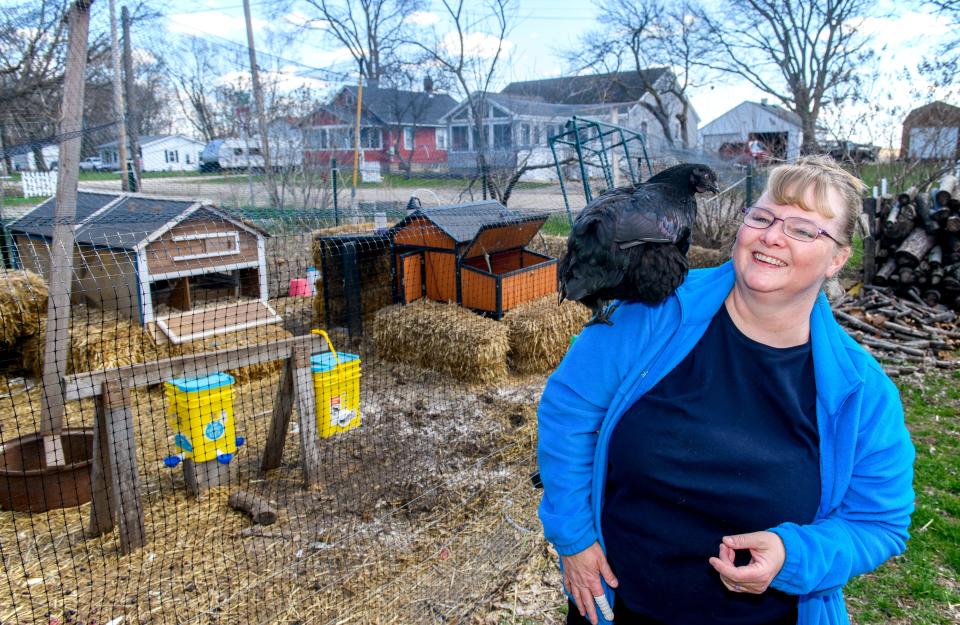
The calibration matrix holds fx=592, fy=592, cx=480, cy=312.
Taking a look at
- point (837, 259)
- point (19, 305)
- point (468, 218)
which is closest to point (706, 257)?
point (468, 218)

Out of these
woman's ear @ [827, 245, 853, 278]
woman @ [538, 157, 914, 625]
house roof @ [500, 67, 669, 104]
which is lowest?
woman @ [538, 157, 914, 625]

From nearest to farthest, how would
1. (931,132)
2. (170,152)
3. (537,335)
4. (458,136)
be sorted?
(537,335) → (931,132) → (170,152) → (458,136)

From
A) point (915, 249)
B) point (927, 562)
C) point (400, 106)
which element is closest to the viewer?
point (927, 562)

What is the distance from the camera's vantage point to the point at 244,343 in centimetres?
524

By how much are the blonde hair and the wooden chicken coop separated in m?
4.53

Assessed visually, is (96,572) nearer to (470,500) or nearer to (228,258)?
(470,500)

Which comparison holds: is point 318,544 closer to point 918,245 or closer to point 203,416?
point 203,416

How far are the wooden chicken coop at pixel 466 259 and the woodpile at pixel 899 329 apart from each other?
329 cm

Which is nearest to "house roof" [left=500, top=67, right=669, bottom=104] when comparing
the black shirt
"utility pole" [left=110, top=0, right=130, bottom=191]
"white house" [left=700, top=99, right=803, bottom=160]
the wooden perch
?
"white house" [left=700, top=99, right=803, bottom=160]

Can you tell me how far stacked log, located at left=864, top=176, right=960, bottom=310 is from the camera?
662 cm

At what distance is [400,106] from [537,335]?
80.2ft

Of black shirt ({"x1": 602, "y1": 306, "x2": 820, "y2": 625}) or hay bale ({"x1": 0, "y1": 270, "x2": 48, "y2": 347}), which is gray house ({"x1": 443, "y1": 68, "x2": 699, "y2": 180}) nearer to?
hay bale ({"x1": 0, "y1": 270, "x2": 48, "y2": 347})

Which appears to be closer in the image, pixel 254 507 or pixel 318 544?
pixel 318 544

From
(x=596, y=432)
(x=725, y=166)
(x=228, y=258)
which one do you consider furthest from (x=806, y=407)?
(x=725, y=166)
